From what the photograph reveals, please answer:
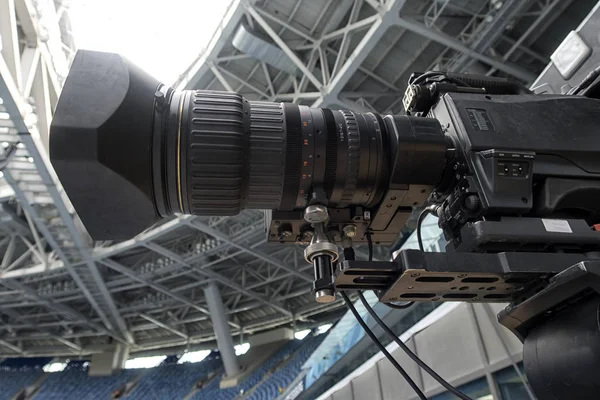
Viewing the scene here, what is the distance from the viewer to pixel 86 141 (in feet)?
4.17

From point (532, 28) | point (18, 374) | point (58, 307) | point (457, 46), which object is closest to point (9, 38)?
point (457, 46)

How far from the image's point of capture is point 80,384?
77.8 feet

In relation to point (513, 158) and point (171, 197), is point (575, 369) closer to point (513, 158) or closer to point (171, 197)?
point (513, 158)

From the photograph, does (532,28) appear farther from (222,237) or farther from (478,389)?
(222,237)

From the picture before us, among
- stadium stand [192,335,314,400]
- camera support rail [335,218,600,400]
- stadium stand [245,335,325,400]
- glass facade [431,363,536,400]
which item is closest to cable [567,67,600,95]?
camera support rail [335,218,600,400]

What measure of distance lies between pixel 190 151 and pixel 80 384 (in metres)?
27.0

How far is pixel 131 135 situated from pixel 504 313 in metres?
1.32

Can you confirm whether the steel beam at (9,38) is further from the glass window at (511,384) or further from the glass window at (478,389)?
the glass window at (511,384)

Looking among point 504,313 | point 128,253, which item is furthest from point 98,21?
point 504,313

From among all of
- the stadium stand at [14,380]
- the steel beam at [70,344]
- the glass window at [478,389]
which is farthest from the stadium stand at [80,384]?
the glass window at [478,389]

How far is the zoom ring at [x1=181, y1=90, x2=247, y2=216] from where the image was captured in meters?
1.44

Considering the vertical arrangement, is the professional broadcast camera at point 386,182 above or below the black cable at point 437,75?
below

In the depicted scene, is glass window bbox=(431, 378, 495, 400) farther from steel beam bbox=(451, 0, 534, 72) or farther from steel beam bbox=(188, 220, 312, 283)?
steel beam bbox=(188, 220, 312, 283)

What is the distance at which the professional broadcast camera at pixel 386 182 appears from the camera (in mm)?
1274
